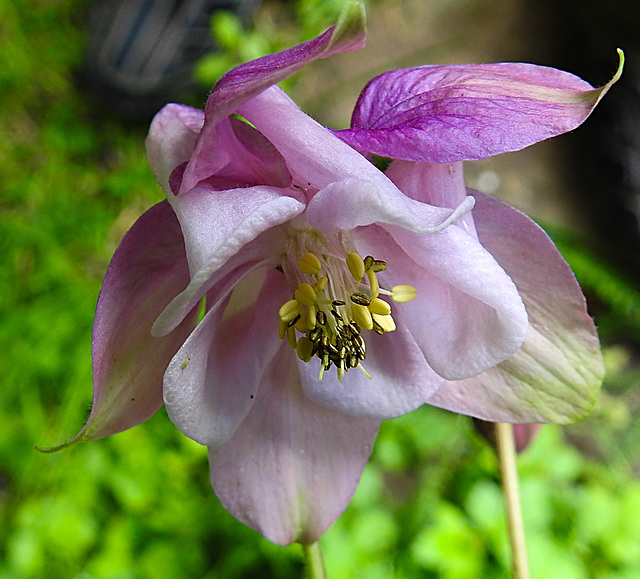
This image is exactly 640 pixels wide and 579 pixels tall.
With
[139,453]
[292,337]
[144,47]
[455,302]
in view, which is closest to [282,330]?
[292,337]

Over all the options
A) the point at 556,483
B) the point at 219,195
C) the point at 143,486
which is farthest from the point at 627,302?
the point at 219,195

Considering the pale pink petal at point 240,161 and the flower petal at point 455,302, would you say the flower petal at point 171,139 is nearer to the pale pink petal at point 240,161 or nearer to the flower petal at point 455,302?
the pale pink petal at point 240,161

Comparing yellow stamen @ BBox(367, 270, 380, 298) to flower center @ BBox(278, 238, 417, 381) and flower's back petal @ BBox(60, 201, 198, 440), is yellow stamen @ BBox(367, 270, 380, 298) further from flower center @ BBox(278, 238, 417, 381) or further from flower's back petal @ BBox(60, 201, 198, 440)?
flower's back petal @ BBox(60, 201, 198, 440)

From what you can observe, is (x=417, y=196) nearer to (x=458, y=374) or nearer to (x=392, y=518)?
(x=458, y=374)

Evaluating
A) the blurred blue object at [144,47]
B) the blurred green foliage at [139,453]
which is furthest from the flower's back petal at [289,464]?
the blurred blue object at [144,47]

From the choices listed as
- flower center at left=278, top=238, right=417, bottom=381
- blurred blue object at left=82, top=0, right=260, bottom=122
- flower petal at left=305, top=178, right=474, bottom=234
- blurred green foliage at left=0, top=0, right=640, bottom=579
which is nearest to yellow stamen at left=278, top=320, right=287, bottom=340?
flower center at left=278, top=238, right=417, bottom=381

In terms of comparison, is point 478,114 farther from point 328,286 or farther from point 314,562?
point 314,562
